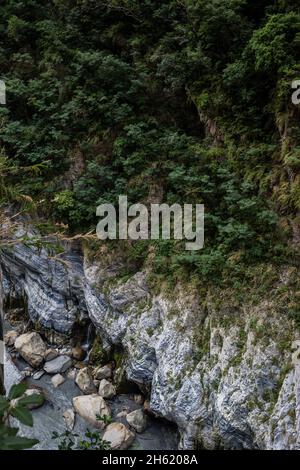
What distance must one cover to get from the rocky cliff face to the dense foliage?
0.75 m

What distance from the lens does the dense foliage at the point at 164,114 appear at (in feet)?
20.8

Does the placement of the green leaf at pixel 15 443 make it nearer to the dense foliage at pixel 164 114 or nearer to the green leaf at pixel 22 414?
the green leaf at pixel 22 414

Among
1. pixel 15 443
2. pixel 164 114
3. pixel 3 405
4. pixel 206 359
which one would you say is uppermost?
pixel 164 114

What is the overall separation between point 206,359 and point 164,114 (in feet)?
17.6

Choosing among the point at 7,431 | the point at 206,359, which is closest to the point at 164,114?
the point at 206,359

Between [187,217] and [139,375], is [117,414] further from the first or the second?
[187,217]

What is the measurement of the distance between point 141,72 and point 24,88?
2789mm

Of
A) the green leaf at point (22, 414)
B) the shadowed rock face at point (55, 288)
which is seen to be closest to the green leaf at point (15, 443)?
the green leaf at point (22, 414)

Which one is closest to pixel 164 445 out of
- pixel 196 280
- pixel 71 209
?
pixel 196 280

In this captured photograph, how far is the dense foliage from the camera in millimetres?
6332

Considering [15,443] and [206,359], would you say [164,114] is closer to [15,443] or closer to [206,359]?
[206,359]

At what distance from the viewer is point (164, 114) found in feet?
28.3

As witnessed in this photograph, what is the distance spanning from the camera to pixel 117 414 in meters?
7.29

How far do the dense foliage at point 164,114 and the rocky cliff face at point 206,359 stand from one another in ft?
2.46
